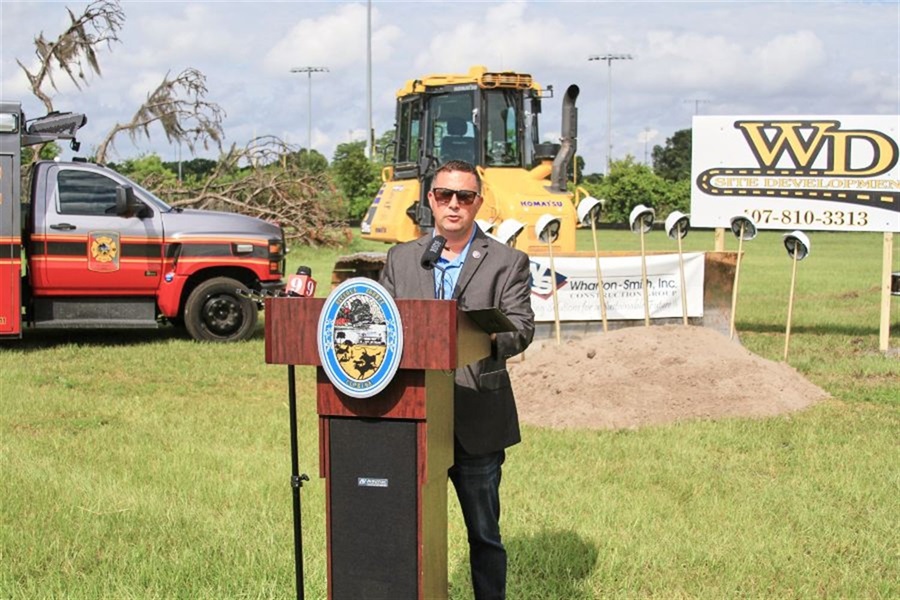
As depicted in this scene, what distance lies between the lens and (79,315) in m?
13.3

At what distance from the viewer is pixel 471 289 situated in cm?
414

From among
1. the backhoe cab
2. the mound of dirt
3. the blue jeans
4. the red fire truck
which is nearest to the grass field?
the mound of dirt

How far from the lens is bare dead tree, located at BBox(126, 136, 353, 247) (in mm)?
23844

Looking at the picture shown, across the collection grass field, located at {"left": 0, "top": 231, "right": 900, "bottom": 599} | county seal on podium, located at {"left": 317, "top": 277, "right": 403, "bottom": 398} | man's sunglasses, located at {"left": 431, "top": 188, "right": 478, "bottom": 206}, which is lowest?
grass field, located at {"left": 0, "top": 231, "right": 900, "bottom": 599}

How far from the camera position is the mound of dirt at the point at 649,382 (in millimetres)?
9438

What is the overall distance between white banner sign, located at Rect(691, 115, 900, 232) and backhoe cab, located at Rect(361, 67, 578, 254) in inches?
72.7

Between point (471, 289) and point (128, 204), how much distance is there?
992 centimetres

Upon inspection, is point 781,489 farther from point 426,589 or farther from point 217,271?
point 217,271

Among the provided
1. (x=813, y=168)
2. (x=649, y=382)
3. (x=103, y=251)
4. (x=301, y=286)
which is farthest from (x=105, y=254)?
(x=301, y=286)

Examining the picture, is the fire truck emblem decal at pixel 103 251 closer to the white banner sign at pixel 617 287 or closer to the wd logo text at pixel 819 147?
the white banner sign at pixel 617 287

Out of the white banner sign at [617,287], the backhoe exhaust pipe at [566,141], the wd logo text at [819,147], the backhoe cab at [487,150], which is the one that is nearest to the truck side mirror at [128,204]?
the backhoe cab at [487,150]

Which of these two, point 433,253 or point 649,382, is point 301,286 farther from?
point 649,382

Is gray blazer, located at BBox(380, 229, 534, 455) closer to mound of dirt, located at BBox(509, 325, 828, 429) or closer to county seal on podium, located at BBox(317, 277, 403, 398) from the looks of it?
county seal on podium, located at BBox(317, 277, 403, 398)

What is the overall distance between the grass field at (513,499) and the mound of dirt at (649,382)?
1.08 ft
